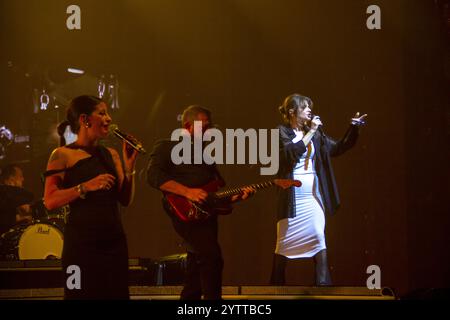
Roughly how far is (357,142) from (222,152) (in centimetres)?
123

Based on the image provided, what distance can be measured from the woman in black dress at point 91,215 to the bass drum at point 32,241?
6.83ft

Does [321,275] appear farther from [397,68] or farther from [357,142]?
[397,68]

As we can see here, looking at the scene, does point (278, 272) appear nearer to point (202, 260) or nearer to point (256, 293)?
point (256, 293)

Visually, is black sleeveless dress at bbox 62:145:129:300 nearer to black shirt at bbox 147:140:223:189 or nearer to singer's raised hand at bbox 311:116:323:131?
black shirt at bbox 147:140:223:189

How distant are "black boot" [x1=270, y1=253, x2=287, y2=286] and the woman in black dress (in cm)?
182

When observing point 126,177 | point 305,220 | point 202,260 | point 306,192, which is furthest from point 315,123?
point 126,177

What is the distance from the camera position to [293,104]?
5520 mm

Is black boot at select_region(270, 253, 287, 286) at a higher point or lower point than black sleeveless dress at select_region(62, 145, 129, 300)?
lower

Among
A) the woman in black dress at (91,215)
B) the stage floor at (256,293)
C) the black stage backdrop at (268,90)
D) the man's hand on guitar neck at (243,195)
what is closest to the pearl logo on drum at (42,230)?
the black stage backdrop at (268,90)

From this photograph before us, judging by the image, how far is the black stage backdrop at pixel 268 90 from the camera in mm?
5809

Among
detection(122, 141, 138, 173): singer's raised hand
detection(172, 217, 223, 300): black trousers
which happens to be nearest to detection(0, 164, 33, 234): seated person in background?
detection(172, 217, 223, 300): black trousers

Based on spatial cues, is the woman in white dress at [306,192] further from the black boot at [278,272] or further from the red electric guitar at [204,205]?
the red electric guitar at [204,205]

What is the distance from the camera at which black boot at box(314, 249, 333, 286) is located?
17.0 ft

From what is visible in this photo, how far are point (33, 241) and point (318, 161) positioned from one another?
8.28 ft
